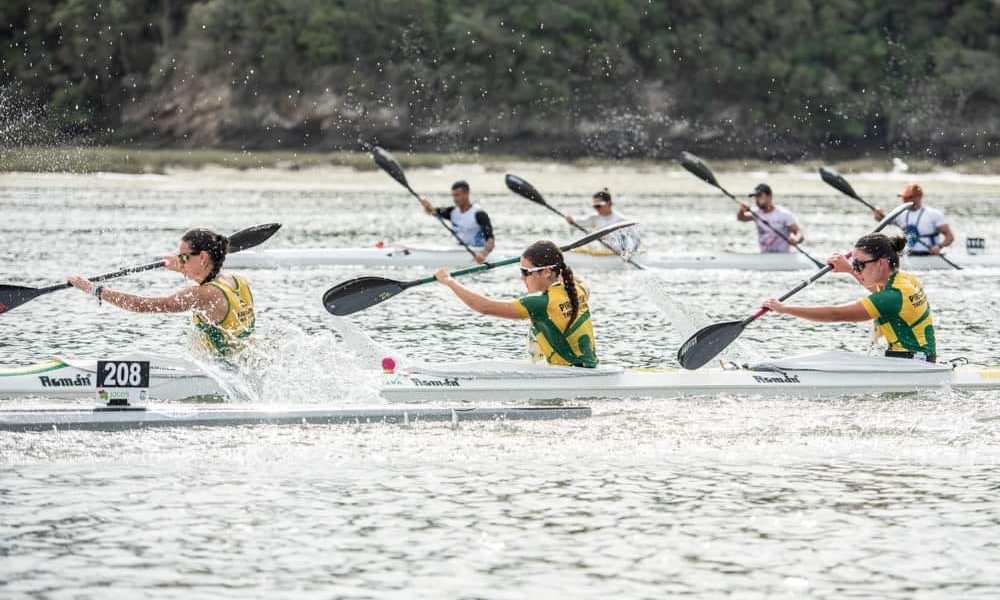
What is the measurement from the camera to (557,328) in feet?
47.8

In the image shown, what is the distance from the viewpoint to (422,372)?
48.1ft

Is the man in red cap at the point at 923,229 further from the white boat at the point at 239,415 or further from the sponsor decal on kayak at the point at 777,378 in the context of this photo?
the white boat at the point at 239,415

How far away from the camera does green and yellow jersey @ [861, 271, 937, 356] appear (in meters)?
14.9

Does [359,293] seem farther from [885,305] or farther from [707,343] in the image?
[885,305]

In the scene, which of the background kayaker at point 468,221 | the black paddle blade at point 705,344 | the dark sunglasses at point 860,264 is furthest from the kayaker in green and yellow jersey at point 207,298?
the background kayaker at point 468,221

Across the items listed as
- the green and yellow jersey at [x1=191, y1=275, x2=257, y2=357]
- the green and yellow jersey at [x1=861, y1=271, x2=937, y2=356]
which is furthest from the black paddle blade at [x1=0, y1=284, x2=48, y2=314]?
the green and yellow jersey at [x1=861, y1=271, x2=937, y2=356]

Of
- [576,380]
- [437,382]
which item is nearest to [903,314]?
[576,380]

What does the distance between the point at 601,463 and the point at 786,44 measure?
275ft

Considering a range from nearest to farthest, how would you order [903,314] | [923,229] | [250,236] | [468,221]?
[903,314]
[250,236]
[923,229]
[468,221]

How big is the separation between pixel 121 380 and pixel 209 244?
1.34 meters

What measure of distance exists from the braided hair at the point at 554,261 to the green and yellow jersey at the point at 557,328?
45 mm

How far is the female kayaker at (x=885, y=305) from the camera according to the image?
48.3 feet

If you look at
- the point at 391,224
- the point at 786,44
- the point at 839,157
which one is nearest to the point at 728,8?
the point at 786,44

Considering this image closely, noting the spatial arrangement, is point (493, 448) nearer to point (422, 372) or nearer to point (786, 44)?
point (422, 372)
